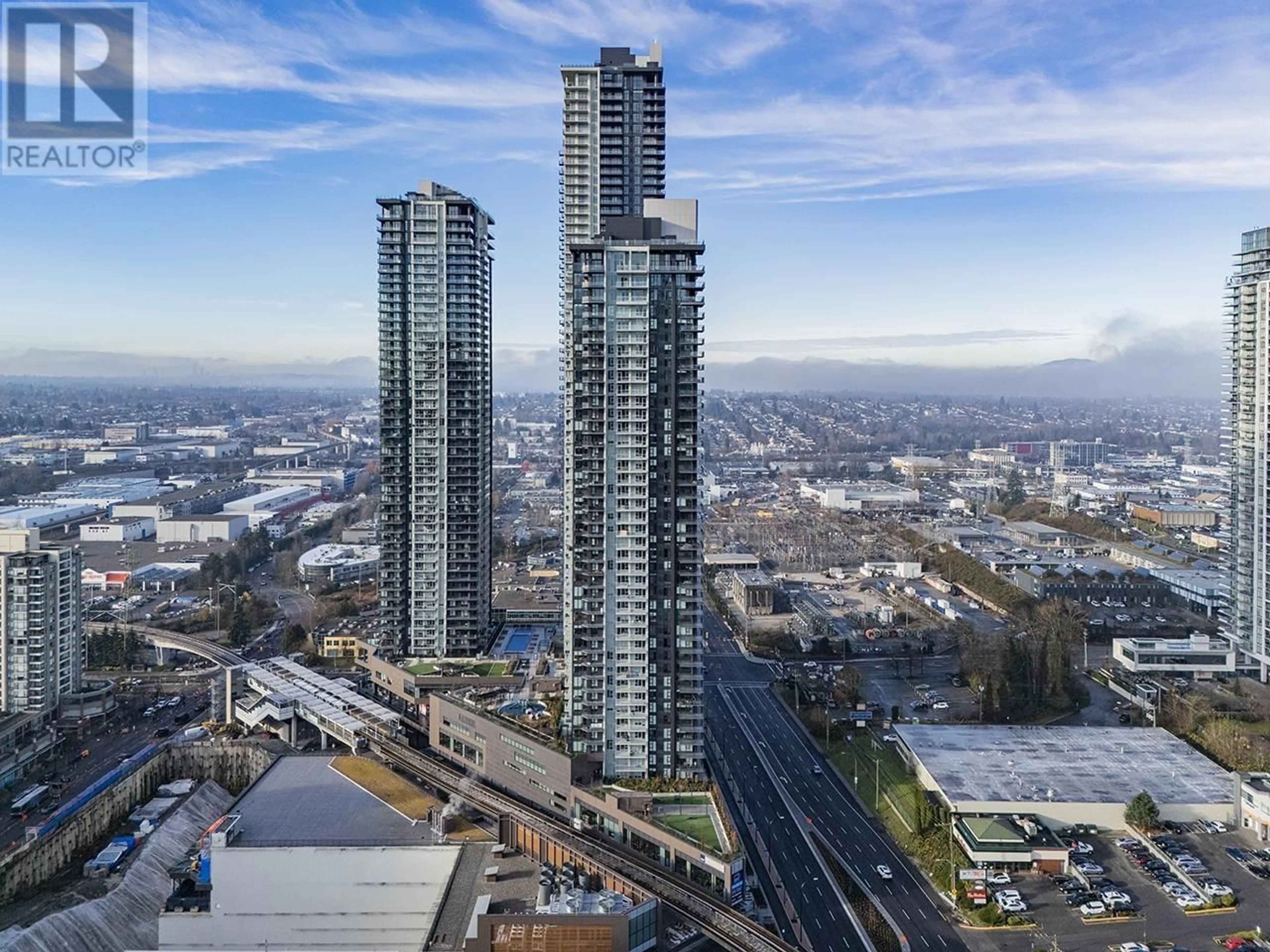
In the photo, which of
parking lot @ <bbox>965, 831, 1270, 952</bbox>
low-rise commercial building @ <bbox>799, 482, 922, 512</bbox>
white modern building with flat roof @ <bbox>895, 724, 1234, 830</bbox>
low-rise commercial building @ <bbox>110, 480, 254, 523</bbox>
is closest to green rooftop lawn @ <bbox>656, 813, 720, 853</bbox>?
parking lot @ <bbox>965, 831, 1270, 952</bbox>

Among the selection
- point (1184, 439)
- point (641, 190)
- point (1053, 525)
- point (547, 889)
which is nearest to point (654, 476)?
point (547, 889)

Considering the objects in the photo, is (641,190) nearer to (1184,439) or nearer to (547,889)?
(547,889)

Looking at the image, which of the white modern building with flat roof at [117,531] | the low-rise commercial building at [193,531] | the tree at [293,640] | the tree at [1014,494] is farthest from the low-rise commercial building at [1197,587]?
the white modern building with flat roof at [117,531]

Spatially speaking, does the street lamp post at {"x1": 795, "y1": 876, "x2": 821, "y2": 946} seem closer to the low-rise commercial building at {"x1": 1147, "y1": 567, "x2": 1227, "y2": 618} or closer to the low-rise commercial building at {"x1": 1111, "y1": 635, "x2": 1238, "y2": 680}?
the low-rise commercial building at {"x1": 1111, "y1": 635, "x2": 1238, "y2": 680}

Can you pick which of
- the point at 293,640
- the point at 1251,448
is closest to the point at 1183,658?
the point at 1251,448

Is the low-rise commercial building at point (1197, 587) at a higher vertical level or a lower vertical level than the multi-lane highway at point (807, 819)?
higher

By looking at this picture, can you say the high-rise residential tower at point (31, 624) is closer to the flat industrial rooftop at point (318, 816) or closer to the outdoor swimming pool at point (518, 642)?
the flat industrial rooftop at point (318, 816)
